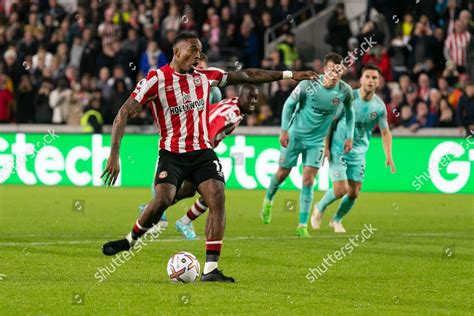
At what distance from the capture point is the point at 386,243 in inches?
569

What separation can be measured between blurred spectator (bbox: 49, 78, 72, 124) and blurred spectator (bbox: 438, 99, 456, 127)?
28.0 ft

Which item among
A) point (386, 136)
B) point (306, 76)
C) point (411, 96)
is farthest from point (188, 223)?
point (411, 96)

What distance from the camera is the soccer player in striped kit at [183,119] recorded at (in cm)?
1057

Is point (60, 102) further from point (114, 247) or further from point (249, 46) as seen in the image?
point (114, 247)

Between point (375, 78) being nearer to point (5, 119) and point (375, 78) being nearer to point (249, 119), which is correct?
point (249, 119)

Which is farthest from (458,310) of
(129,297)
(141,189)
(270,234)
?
(141,189)

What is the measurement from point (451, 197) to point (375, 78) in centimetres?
692

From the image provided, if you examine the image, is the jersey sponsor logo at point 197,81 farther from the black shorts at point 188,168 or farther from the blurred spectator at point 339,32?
the blurred spectator at point 339,32

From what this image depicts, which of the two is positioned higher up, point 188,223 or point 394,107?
point 394,107

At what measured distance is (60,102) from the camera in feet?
88.7

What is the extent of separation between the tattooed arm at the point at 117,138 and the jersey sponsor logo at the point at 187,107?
39 cm

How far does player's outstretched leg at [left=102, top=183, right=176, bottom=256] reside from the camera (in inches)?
417

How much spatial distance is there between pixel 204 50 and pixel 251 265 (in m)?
15.9

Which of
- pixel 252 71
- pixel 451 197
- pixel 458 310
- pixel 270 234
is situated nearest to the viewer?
pixel 458 310
